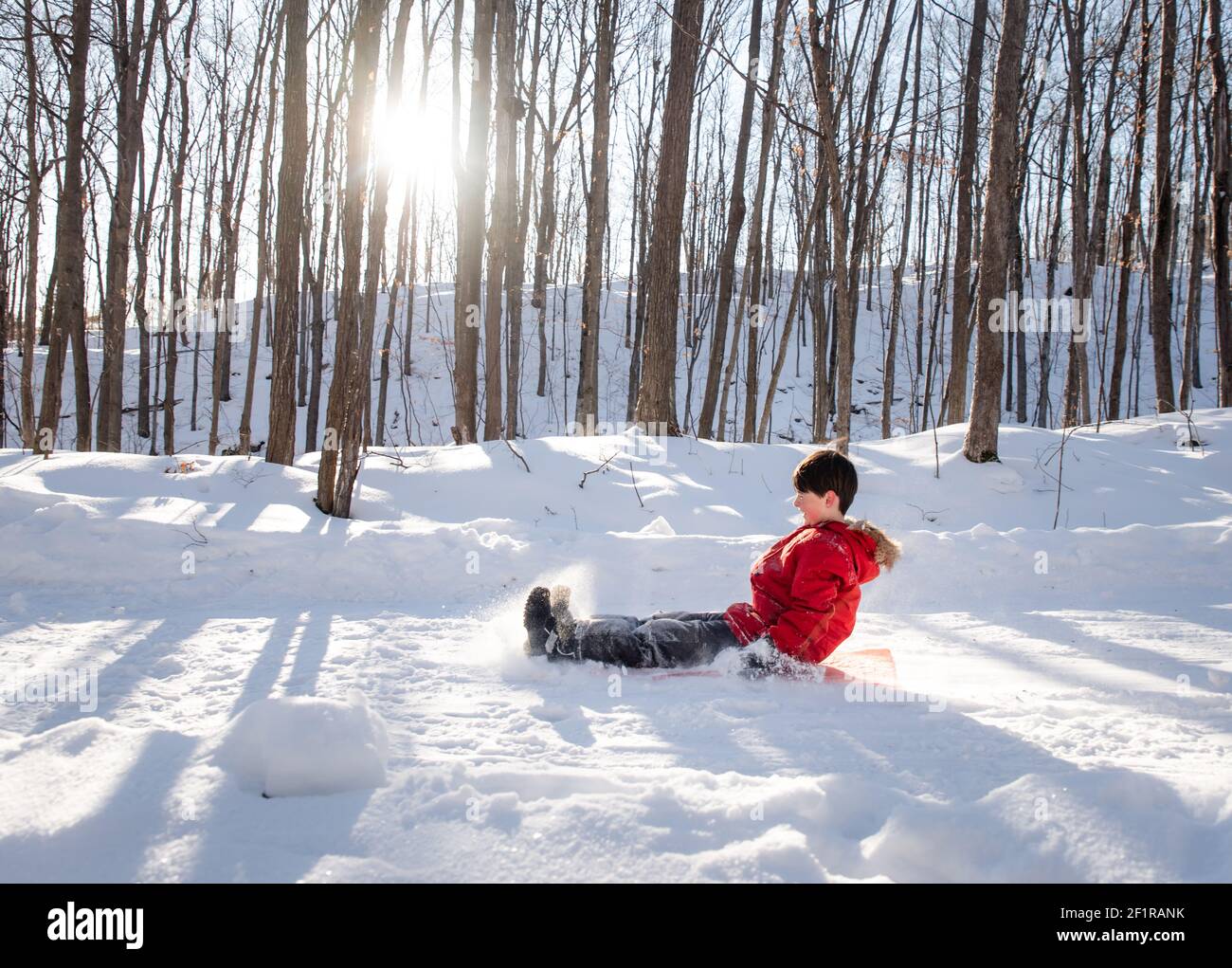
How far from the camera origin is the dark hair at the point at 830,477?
3176mm

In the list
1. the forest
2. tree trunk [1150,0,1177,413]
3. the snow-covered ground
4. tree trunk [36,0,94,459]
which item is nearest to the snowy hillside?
the forest

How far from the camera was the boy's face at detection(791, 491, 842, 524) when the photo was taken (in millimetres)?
3174

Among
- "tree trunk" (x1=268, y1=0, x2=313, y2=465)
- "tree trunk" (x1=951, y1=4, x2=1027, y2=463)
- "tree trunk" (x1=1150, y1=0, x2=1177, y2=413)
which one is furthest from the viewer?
"tree trunk" (x1=1150, y1=0, x2=1177, y2=413)

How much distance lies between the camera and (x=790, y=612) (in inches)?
122

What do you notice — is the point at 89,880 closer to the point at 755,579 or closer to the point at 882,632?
the point at 755,579

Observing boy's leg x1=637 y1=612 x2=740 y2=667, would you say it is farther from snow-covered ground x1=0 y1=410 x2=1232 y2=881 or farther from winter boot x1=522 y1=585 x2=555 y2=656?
winter boot x1=522 y1=585 x2=555 y2=656

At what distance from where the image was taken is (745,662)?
10.3 ft

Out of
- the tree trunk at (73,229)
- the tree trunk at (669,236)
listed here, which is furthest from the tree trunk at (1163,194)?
the tree trunk at (73,229)

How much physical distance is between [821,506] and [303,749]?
220cm

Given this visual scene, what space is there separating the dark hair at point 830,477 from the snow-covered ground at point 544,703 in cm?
82

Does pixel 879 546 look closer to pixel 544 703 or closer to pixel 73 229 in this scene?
pixel 544 703

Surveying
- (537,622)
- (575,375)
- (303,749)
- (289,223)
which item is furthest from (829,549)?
(575,375)

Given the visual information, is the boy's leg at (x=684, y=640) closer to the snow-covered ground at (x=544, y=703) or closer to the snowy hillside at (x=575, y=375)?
the snow-covered ground at (x=544, y=703)

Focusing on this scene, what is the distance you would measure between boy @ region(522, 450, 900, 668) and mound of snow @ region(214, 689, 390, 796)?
1199 mm
